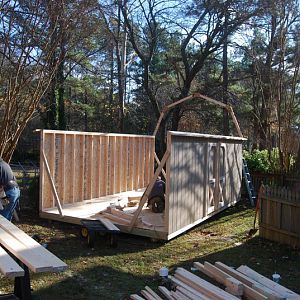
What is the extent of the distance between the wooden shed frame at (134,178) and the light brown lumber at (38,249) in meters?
3.38

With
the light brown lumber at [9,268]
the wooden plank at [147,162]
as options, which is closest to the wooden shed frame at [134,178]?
the wooden plank at [147,162]

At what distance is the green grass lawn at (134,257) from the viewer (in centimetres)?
559

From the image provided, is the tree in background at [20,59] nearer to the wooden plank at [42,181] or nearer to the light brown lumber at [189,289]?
the wooden plank at [42,181]

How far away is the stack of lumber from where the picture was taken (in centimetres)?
468

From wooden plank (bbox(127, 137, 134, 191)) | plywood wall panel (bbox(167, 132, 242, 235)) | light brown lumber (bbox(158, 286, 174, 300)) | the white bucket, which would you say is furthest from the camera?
wooden plank (bbox(127, 137, 134, 191))

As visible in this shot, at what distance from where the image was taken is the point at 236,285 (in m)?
5.00

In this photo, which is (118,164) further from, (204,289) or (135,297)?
(204,289)

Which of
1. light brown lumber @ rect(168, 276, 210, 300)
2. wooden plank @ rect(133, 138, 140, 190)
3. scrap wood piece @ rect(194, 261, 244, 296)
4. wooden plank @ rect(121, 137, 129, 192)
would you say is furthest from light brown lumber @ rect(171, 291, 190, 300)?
wooden plank @ rect(133, 138, 140, 190)

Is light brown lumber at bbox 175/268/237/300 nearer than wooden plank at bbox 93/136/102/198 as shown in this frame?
Yes

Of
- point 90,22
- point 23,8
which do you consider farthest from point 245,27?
point 23,8

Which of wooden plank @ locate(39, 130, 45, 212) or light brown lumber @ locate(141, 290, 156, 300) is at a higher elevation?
wooden plank @ locate(39, 130, 45, 212)

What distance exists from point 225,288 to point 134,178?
27.7ft

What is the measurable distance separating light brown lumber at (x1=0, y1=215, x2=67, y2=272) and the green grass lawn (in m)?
0.86

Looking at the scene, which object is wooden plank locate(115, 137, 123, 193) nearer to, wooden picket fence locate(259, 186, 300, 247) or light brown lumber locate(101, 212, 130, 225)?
light brown lumber locate(101, 212, 130, 225)
